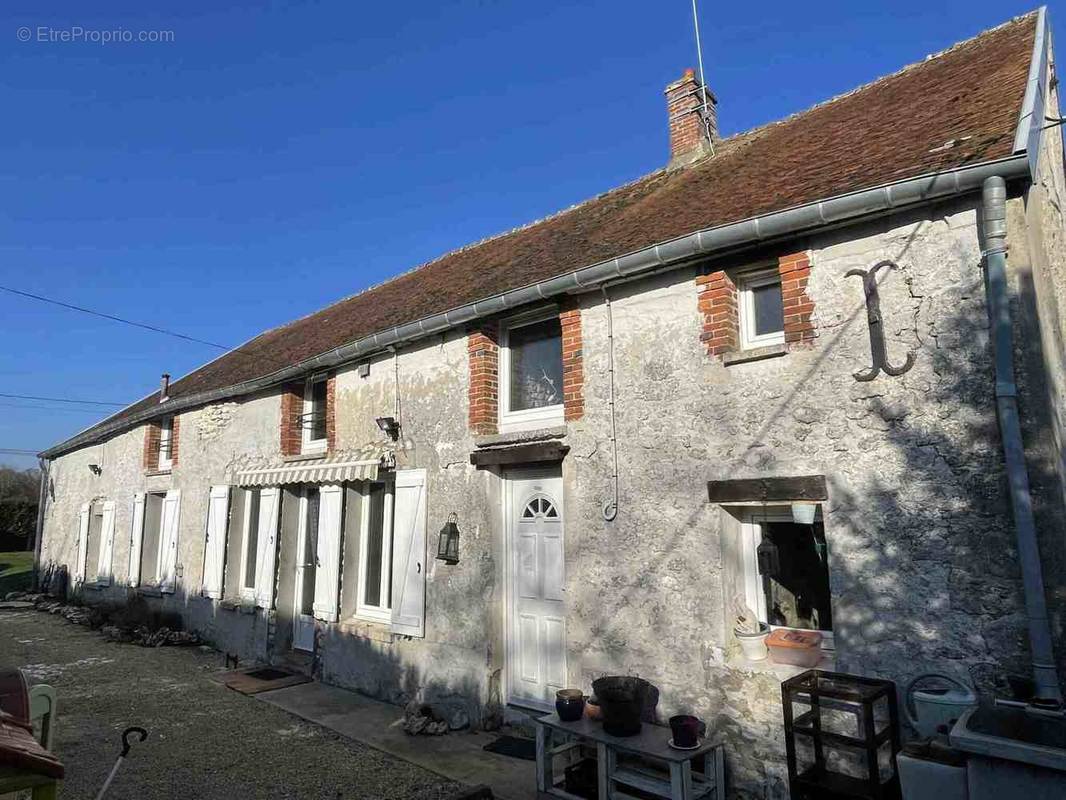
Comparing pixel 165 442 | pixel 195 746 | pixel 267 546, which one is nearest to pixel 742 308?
pixel 195 746

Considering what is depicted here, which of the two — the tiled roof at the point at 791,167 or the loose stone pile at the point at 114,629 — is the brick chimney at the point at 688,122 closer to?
the tiled roof at the point at 791,167

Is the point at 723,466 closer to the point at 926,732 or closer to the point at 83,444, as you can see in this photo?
the point at 926,732

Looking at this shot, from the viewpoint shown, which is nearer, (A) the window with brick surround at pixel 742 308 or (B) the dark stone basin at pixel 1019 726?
(B) the dark stone basin at pixel 1019 726

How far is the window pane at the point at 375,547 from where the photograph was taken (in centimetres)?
877

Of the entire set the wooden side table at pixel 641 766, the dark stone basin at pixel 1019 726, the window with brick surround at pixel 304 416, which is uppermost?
the window with brick surround at pixel 304 416

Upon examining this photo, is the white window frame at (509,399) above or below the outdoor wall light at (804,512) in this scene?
above

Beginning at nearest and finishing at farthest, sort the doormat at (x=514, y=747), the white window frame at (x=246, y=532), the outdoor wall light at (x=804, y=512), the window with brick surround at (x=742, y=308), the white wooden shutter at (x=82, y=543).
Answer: the outdoor wall light at (x=804, y=512) < the window with brick surround at (x=742, y=308) < the doormat at (x=514, y=747) < the white window frame at (x=246, y=532) < the white wooden shutter at (x=82, y=543)

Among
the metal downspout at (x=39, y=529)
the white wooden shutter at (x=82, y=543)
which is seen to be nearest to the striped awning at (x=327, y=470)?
the white wooden shutter at (x=82, y=543)

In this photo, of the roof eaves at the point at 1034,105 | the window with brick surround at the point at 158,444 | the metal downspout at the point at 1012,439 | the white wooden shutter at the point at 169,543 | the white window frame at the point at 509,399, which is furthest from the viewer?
the window with brick surround at the point at 158,444

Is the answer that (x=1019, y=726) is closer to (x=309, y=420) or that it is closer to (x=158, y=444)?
(x=309, y=420)

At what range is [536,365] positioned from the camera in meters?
7.32

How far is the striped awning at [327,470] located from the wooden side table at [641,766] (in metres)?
3.99

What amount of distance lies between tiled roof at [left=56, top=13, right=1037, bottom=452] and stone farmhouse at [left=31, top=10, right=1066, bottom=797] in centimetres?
6

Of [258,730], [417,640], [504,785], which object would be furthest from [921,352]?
[258,730]
